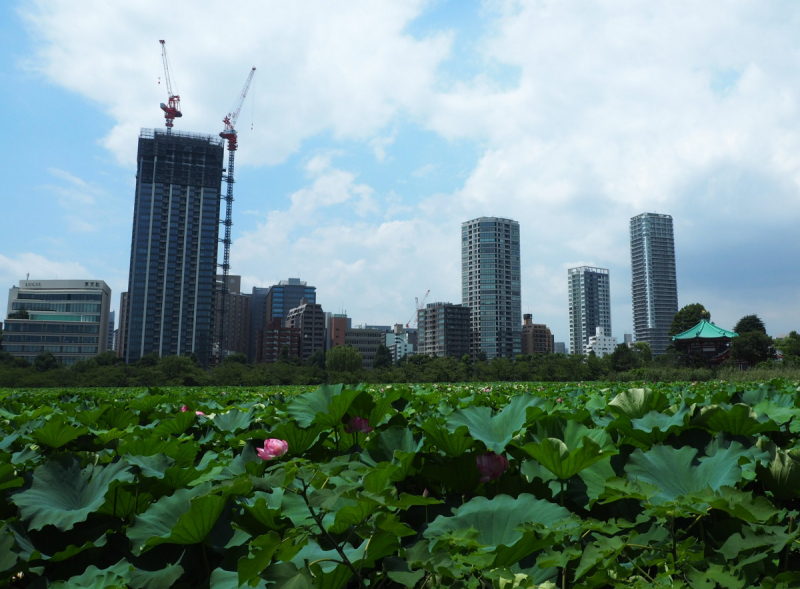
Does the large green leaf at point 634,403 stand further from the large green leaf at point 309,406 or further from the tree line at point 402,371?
the tree line at point 402,371

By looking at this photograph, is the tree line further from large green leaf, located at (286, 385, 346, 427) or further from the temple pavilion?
large green leaf, located at (286, 385, 346, 427)

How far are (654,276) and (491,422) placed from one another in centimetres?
13080

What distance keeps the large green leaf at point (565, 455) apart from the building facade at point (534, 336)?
13495 centimetres

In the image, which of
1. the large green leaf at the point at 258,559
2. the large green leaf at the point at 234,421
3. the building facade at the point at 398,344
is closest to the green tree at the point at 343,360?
the large green leaf at the point at 234,421

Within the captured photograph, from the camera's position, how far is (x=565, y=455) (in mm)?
1250

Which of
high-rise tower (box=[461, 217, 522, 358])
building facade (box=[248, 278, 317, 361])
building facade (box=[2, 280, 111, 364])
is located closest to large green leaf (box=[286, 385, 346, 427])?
building facade (box=[2, 280, 111, 364])

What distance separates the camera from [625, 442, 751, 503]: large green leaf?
1.31 meters

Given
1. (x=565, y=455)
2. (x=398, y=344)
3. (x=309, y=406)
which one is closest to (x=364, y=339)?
(x=398, y=344)

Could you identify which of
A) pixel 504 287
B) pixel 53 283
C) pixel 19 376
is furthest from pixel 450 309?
pixel 19 376

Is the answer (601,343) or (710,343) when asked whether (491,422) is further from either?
(601,343)

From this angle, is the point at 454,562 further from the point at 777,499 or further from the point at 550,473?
the point at 777,499

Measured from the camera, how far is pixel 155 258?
90625 millimetres

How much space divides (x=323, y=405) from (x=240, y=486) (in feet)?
2.69

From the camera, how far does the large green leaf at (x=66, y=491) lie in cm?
135
